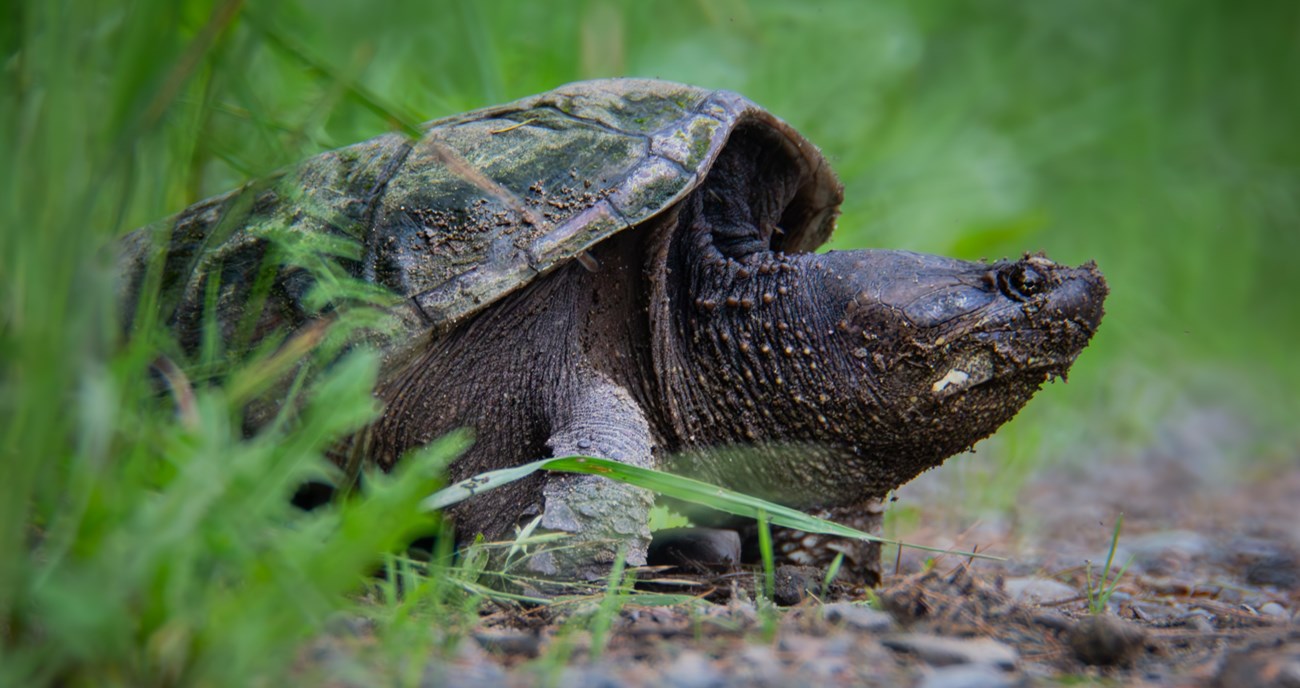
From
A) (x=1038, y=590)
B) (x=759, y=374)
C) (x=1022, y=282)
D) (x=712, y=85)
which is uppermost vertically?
(x=712, y=85)

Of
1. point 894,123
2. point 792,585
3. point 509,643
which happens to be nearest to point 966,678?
point 509,643

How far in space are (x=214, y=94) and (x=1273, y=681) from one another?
1.82m

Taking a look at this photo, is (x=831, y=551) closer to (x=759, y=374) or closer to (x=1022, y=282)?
(x=759, y=374)

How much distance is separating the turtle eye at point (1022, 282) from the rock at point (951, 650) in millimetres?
984

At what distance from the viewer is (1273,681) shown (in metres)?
1.36

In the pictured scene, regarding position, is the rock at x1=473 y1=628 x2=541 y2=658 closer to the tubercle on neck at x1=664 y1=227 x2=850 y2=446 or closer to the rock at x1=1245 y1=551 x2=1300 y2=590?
the tubercle on neck at x1=664 y1=227 x2=850 y2=446

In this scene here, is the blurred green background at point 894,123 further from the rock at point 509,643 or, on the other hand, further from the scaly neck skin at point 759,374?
the scaly neck skin at point 759,374

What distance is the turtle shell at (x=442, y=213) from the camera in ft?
6.95

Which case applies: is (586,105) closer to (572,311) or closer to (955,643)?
(572,311)

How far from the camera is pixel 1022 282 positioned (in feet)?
7.55

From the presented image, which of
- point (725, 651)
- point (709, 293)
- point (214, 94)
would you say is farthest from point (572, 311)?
point (725, 651)

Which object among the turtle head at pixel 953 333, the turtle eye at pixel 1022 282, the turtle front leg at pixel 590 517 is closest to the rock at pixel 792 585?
the turtle front leg at pixel 590 517

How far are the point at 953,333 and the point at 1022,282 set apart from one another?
0.67ft

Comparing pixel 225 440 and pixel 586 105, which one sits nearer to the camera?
pixel 225 440
